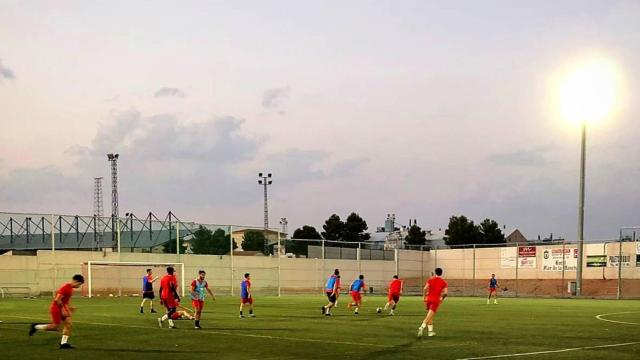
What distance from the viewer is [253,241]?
2859 inches

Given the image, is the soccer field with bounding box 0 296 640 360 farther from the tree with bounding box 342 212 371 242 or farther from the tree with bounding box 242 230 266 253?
the tree with bounding box 342 212 371 242

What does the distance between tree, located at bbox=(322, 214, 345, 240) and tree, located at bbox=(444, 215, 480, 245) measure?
2069 centimetres

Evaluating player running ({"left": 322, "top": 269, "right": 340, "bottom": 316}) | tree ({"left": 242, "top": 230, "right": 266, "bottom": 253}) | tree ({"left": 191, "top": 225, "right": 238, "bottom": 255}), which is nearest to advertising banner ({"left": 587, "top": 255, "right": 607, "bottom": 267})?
tree ({"left": 242, "top": 230, "right": 266, "bottom": 253})

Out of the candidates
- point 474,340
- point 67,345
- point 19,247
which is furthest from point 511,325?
point 19,247

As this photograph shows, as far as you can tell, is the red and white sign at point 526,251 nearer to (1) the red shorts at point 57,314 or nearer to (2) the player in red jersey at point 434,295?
(2) the player in red jersey at point 434,295

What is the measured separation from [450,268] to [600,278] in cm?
1898

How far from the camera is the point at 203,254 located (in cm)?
6525

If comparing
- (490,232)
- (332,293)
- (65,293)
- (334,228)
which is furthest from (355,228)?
(65,293)

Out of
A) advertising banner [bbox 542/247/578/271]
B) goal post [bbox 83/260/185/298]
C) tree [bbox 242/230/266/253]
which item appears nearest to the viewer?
goal post [bbox 83/260/185/298]

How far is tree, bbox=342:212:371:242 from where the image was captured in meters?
136

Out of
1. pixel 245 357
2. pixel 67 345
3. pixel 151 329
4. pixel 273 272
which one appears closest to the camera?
pixel 245 357

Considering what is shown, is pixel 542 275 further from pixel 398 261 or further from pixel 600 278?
pixel 398 261

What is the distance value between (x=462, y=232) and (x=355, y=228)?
20881 millimetres

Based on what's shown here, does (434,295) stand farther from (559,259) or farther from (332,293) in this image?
(559,259)
